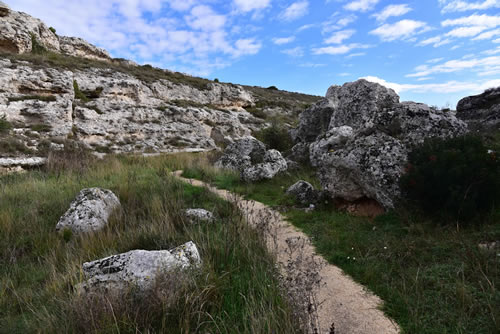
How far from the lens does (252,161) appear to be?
42.1ft

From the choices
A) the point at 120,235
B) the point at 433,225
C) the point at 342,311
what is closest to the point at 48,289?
the point at 120,235

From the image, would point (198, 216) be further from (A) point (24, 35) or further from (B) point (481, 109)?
(A) point (24, 35)

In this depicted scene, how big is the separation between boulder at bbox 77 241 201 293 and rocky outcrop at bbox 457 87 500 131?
45.0 feet

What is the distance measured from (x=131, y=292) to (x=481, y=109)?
60.1ft

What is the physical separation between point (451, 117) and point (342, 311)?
568cm

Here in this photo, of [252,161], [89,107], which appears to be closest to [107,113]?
[89,107]

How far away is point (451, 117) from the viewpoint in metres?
6.29

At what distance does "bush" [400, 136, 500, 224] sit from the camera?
14.3 feet

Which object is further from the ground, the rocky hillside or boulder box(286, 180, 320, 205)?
the rocky hillside

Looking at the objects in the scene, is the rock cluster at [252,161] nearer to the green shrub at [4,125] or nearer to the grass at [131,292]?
the grass at [131,292]

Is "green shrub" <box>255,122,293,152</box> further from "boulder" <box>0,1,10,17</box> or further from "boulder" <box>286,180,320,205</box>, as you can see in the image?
"boulder" <box>0,1,10,17</box>

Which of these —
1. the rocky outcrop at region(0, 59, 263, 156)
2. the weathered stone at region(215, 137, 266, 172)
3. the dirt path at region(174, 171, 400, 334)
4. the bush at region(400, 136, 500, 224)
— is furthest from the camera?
the rocky outcrop at region(0, 59, 263, 156)

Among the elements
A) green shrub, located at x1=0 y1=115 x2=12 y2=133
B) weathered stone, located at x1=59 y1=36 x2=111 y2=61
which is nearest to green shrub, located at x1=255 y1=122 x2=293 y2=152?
green shrub, located at x1=0 y1=115 x2=12 y2=133

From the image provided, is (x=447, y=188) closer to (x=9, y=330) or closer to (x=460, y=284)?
(x=460, y=284)
